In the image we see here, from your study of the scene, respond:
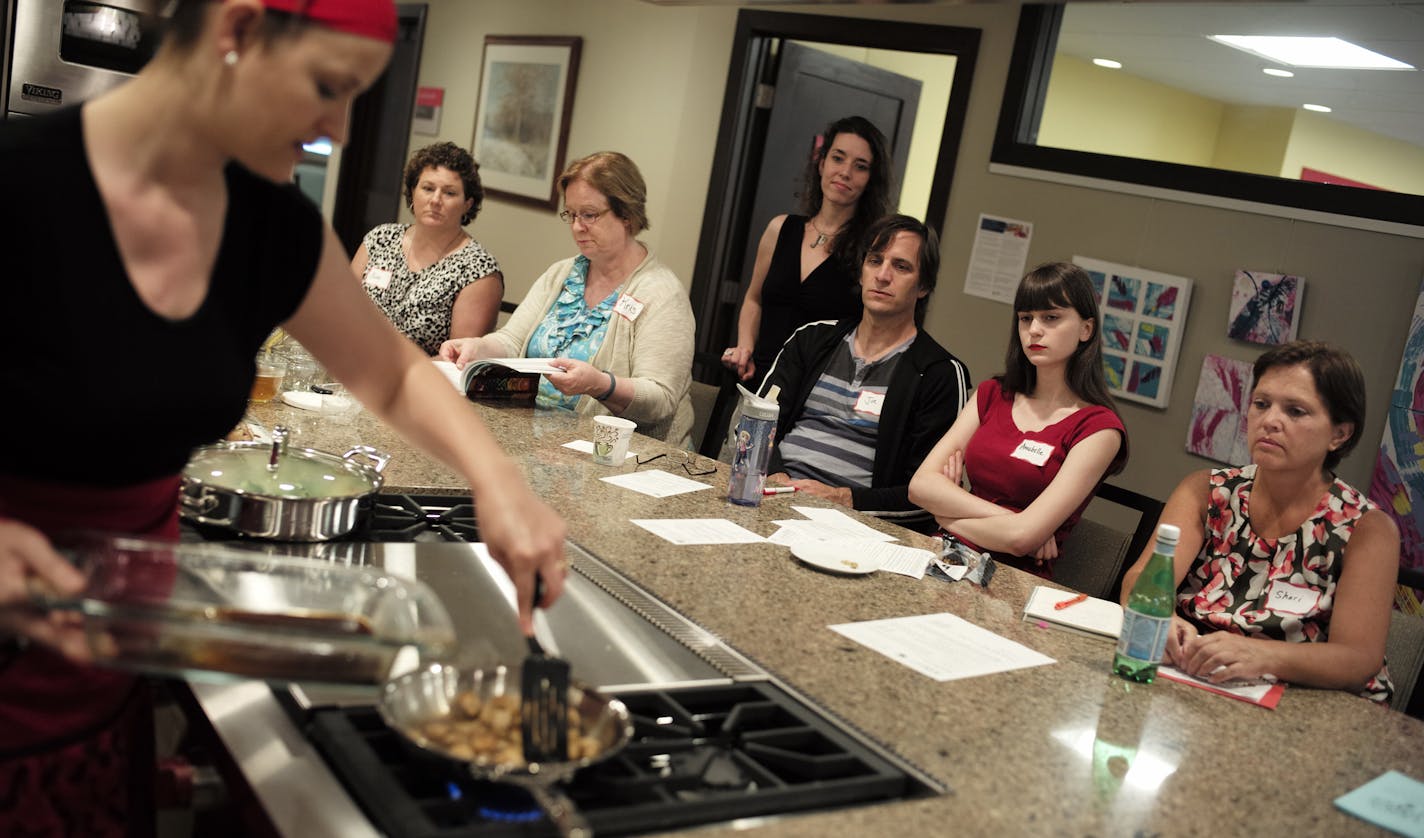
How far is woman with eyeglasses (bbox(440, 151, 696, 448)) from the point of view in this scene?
3.33 m

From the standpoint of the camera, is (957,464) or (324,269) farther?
(957,464)

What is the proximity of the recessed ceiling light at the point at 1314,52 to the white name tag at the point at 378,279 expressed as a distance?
284 centimetres

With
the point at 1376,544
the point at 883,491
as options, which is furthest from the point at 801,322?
the point at 1376,544

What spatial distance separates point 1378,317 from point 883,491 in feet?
5.37

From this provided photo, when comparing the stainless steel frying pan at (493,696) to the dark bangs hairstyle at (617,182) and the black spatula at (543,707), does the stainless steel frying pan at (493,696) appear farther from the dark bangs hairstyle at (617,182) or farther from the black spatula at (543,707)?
Result: the dark bangs hairstyle at (617,182)

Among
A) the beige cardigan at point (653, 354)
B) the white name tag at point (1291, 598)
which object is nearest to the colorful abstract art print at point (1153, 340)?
the beige cardigan at point (653, 354)

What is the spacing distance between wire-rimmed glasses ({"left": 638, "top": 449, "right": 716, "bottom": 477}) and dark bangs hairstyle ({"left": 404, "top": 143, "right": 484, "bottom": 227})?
66.1 inches

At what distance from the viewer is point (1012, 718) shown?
146cm

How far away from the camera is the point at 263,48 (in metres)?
0.98

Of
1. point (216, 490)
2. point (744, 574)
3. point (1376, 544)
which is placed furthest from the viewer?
point (1376, 544)

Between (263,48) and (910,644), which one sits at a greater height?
(263,48)

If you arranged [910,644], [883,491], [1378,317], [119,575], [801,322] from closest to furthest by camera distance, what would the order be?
[119,575] < [910,644] < [883,491] < [1378,317] < [801,322]

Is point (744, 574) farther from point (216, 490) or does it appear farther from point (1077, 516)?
point (1077, 516)

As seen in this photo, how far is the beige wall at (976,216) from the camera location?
3525 mm
